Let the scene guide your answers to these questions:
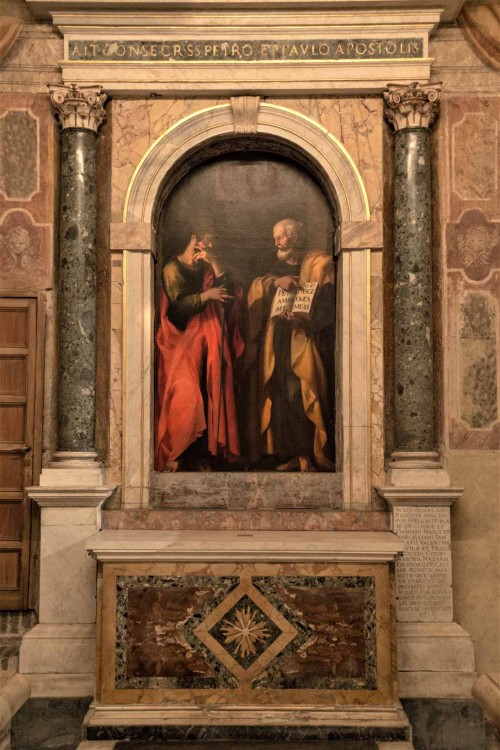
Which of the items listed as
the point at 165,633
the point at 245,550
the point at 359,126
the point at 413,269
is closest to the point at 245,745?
the point at 165,633

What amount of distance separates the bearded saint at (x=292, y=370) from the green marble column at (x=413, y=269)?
A: 1.76 ft

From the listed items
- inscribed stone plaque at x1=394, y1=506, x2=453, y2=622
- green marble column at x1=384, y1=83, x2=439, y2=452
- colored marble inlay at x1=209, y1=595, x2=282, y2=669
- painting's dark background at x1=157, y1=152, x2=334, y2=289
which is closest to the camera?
colored marble inlay at x1=209, y1=595, x2=282, y2=669

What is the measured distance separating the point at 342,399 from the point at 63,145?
275 centimetres

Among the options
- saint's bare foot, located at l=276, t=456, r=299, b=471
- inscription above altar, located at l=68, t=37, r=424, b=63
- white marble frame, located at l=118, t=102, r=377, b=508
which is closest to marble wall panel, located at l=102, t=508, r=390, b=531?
white marble frame, located at l=118, t=102, r=377, b=508

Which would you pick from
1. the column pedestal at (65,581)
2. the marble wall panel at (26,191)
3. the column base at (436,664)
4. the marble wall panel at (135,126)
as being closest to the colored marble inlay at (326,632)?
the column base at (436,664)

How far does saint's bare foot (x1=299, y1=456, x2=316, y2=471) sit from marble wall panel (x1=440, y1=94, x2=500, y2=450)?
1.01 metres

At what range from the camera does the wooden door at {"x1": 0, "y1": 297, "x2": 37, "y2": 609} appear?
5.65 meters

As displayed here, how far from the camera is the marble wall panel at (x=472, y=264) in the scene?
571 cm

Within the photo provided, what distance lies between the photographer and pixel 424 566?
5438mm

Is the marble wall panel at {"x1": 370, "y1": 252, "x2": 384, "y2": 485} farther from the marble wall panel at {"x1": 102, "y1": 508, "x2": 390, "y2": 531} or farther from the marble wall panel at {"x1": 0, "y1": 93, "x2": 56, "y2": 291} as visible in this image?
the marble wall panel at {"x1": 0, "y1": 93, "x2": 56, "y2": 291}

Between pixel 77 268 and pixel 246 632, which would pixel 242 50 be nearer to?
pixel 77 268

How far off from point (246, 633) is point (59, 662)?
4.52ft

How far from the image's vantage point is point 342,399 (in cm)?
575

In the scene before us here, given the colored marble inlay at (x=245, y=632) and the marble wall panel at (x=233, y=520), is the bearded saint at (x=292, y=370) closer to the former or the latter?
the marble wall panel at (x=233, y=520)
